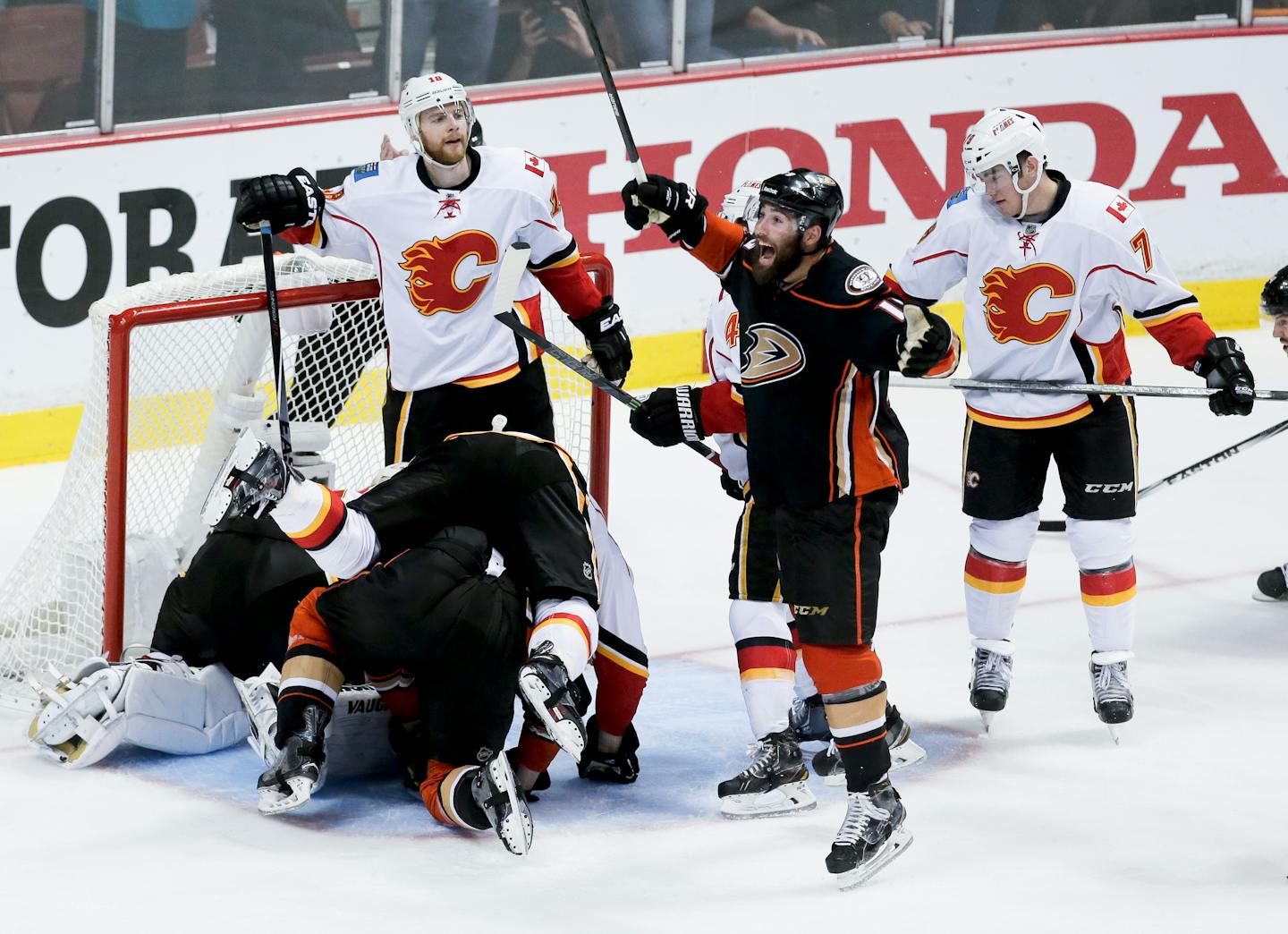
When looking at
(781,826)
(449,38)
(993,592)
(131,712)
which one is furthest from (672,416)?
(449,38)

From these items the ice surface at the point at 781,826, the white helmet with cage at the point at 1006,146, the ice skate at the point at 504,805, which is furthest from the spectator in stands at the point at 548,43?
the ice skate at the point at 504,805

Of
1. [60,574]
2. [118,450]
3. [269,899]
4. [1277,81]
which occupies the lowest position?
[269,899]

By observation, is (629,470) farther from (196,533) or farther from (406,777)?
(406,777)

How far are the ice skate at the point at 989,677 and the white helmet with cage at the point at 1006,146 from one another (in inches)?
35.5

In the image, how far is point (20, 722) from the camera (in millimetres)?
4172

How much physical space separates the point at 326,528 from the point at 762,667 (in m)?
0.86

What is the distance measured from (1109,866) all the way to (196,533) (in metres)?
2.13

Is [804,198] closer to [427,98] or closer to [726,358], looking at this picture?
[726,358]

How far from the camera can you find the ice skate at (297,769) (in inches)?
141

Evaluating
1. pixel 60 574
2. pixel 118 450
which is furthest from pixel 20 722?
pixel 118 450

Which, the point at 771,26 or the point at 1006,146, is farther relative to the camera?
the point at 771,26

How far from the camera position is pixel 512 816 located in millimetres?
3443

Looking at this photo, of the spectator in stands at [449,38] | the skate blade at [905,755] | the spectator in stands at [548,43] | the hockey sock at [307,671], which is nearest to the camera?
the hockey sock at [307,671]

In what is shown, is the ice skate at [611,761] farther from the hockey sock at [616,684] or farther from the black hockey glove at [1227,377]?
the black hockey glove at [1227,377]
